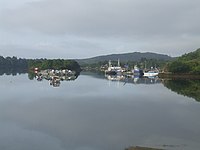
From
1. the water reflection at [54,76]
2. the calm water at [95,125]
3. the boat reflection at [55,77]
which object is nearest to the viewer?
the calm water at [95,125]

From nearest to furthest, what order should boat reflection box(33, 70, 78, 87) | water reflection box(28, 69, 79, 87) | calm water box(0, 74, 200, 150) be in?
calm water box(0, 74, 200, 150) < boat reflection box(33, 70, 78, 87) < water reflection box(28, 69, 79, 87)

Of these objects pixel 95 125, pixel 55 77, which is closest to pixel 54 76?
pixel 55 77

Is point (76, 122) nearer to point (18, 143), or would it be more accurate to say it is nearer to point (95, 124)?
point (95, 124)

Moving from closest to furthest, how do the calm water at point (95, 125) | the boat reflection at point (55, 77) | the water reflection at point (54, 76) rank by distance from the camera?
the calm water at point (95, 125)
the boat reflection at point (55, 77)
the water reflection at point (54, 76)

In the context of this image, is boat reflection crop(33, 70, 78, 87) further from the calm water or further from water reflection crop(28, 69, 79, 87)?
the calm water

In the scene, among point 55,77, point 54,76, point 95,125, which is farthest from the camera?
point 54,76

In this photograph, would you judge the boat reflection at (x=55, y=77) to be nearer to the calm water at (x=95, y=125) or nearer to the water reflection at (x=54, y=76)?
the water reflection at (x=54, y=76)

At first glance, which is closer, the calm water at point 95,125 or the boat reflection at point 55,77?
the calm water at point 95,125

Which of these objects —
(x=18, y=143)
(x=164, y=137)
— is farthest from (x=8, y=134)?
(x=164, y=137)

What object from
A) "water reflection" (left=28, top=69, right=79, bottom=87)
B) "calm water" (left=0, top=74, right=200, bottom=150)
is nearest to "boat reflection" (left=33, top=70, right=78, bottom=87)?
"water reflection" (left=28, top=69, right=79, bottom=87)

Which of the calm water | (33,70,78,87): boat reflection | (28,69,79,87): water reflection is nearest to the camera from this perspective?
the calm water

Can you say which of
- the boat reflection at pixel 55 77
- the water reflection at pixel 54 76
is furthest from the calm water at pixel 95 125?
the water reflection at pixel 54 76

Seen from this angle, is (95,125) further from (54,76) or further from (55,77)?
(54,76)

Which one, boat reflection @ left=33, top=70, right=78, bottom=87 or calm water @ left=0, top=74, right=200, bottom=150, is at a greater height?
boat reflection @ left=33, top=70, right=78, bottom=87
